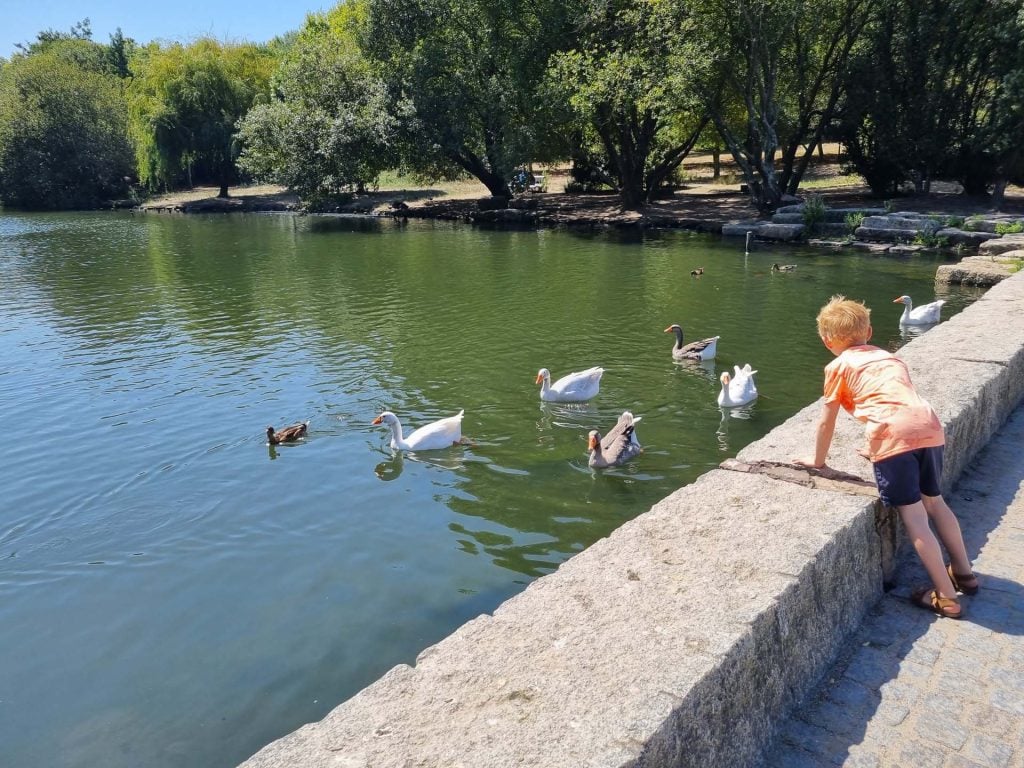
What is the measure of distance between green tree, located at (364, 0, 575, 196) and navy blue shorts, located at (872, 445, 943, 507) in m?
31.3

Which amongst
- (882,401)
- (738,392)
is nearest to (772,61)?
(738,392)

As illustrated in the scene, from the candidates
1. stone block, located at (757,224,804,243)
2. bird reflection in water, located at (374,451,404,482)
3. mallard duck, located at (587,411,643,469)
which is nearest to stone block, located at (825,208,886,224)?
stone block, located at (757,224,804,243)

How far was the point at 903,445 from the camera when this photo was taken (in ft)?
13.2

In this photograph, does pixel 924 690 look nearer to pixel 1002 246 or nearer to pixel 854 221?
pixel 1002 246

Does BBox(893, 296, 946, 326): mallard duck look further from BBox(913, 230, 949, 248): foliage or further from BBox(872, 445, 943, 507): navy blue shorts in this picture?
BBox(913, 230, 949, 248): foliage

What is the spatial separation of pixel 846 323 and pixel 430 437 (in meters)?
5.65

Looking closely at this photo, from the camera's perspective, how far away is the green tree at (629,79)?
28.5m

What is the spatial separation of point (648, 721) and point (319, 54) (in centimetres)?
4236

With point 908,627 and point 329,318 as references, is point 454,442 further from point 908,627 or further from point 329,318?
point 329,318

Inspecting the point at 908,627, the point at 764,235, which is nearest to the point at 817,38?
the point at 764,235

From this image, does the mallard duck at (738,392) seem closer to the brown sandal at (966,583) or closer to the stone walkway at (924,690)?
the stone walkway at (924,690)

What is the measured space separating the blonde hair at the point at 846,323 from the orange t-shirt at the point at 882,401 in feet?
0.24

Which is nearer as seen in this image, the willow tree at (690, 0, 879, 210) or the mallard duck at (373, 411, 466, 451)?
the mallard duck at (373, 411, 466, 451)

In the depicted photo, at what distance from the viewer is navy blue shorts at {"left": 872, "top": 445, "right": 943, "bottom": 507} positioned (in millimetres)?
4027
